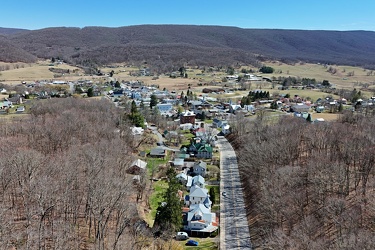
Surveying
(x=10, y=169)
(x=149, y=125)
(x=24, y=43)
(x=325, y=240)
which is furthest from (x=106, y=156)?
(x=24, y=43)

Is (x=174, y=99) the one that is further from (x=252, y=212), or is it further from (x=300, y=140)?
(x=252, y=212)

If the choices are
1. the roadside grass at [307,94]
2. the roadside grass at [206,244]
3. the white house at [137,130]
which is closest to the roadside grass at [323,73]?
the roadside grass at [307,94]

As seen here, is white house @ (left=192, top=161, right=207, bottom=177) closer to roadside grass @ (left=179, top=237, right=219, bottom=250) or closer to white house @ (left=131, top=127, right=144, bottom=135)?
white house @ (left=131, top=127, right=144, bottom=135)

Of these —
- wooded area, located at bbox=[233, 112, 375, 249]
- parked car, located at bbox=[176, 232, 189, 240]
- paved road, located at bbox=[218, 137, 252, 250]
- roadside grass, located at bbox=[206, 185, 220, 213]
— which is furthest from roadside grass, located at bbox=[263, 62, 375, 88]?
parked car, located at bbox=[176, 232, 189, 240]

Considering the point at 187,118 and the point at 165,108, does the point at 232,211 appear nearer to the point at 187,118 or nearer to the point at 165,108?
the point at 187,118

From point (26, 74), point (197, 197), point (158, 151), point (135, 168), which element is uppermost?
point (26, 74)

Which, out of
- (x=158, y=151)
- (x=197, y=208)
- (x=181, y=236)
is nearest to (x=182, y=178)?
(x=158, y=151)
